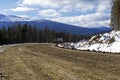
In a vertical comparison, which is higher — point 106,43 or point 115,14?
point 115,14

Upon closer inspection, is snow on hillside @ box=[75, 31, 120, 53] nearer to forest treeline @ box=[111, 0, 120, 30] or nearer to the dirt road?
the dirt road

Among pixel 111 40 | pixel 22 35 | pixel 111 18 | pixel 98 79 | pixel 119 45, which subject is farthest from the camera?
pixel 22 35

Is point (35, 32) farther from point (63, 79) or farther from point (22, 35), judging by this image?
point (63, 79)

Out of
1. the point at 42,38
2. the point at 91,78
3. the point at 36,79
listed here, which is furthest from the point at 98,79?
the point at 42,38

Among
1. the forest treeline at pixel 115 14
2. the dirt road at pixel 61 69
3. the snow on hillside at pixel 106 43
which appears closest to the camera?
the dirt road at pixel 61 69

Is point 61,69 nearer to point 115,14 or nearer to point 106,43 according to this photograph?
point 106,43

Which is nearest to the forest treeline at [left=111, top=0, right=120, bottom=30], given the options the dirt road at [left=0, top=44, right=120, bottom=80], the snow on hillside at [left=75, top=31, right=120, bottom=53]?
the snow on hillside at [left=75, top=31, right=120, bottom=53]

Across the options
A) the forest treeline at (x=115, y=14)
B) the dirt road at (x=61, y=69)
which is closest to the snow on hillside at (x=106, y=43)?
the dirt road at (x=61, y=69)

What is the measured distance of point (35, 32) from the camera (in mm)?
181500

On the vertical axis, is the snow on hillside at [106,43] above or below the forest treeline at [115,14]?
below

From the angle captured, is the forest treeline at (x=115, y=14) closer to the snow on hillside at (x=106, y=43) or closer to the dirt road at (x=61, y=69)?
the snow on hillside at (x=106, y=43)

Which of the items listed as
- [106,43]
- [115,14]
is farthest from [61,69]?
[115,14]

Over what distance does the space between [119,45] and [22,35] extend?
118310 millimetres

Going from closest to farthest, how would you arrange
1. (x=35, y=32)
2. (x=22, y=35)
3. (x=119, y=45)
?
(x=119, y=45) < (x=22, y=35) < (x=35, y=32)
